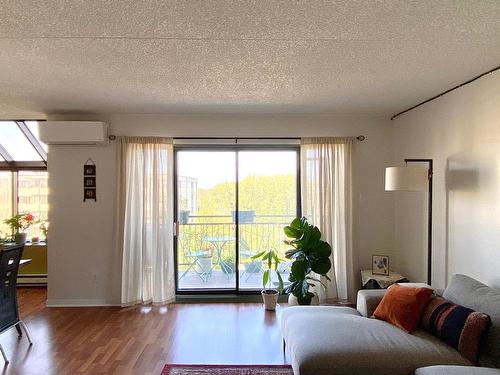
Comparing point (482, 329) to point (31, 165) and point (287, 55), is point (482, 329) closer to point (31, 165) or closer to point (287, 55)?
point (287, 55)

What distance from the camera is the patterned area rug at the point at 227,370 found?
2758 millimetres

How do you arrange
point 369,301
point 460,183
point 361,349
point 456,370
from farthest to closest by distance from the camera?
1. point 460,183
2. point 369,301
3. point 361,349
4. point 456,370

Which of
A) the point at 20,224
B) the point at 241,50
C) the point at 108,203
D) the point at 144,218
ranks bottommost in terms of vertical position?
the point at 20,224

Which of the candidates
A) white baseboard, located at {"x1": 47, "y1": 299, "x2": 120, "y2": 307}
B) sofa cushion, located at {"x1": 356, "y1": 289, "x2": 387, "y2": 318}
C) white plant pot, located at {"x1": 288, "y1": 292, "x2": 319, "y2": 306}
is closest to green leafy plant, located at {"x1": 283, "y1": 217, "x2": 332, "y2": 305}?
white plant pot, located at {"x1": 288, "y1": 292, "x2": 319, "y2": 306}

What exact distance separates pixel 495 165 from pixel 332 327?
72.6 inches

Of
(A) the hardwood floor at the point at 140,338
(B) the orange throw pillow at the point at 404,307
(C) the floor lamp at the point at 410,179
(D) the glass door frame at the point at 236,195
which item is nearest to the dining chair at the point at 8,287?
(A) the hardwood floor at the point at 140,338

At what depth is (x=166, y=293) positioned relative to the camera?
4.40 m

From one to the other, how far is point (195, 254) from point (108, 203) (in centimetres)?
137

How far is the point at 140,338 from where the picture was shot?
11.2 ft

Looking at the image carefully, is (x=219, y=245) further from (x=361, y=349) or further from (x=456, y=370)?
(x=456, y=370)

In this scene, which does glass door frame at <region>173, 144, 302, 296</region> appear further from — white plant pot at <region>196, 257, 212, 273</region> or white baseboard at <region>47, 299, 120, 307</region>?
white baseboard at <region>47, 299, 120, 307</region>

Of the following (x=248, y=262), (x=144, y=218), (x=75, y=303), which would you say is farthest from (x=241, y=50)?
(x=75, y=303)

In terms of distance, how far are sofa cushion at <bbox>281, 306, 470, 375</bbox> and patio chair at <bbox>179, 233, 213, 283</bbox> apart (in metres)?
2.45

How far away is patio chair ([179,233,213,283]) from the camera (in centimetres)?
479
